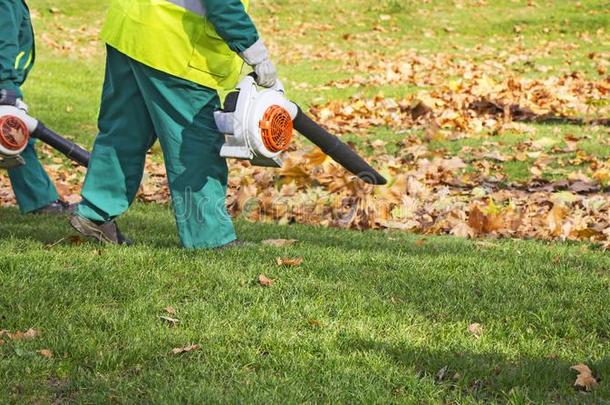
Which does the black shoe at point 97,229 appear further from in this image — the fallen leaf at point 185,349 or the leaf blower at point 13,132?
the fallen leaf at point 185,349

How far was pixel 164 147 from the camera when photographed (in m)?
4.82

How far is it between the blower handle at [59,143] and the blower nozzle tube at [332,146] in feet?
5.00

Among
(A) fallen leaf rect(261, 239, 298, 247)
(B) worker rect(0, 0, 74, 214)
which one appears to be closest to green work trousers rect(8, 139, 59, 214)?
(B) worker rect(0, 0, 74, 214)

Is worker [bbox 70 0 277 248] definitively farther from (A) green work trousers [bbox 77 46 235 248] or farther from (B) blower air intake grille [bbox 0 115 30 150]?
(B) blower air intake grille [bbox 0 115 30 150]

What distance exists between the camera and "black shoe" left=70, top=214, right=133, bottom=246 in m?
4.98

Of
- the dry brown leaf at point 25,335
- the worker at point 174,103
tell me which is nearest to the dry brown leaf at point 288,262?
the worker at point 174,103

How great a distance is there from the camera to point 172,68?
15.3ft

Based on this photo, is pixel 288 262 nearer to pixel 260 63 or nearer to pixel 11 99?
pixel 260 63

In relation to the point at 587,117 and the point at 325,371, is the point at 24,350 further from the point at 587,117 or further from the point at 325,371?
the point at 587,117

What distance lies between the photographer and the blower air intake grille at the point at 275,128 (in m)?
4.55

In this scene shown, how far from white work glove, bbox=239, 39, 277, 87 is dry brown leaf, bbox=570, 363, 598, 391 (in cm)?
212

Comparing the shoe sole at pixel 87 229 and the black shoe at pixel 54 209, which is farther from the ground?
the shoe sole at pixel 87 229

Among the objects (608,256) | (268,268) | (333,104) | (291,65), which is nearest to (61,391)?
(268,268)

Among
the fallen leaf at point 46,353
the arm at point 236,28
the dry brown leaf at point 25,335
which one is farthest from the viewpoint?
the arm at point 236,28
